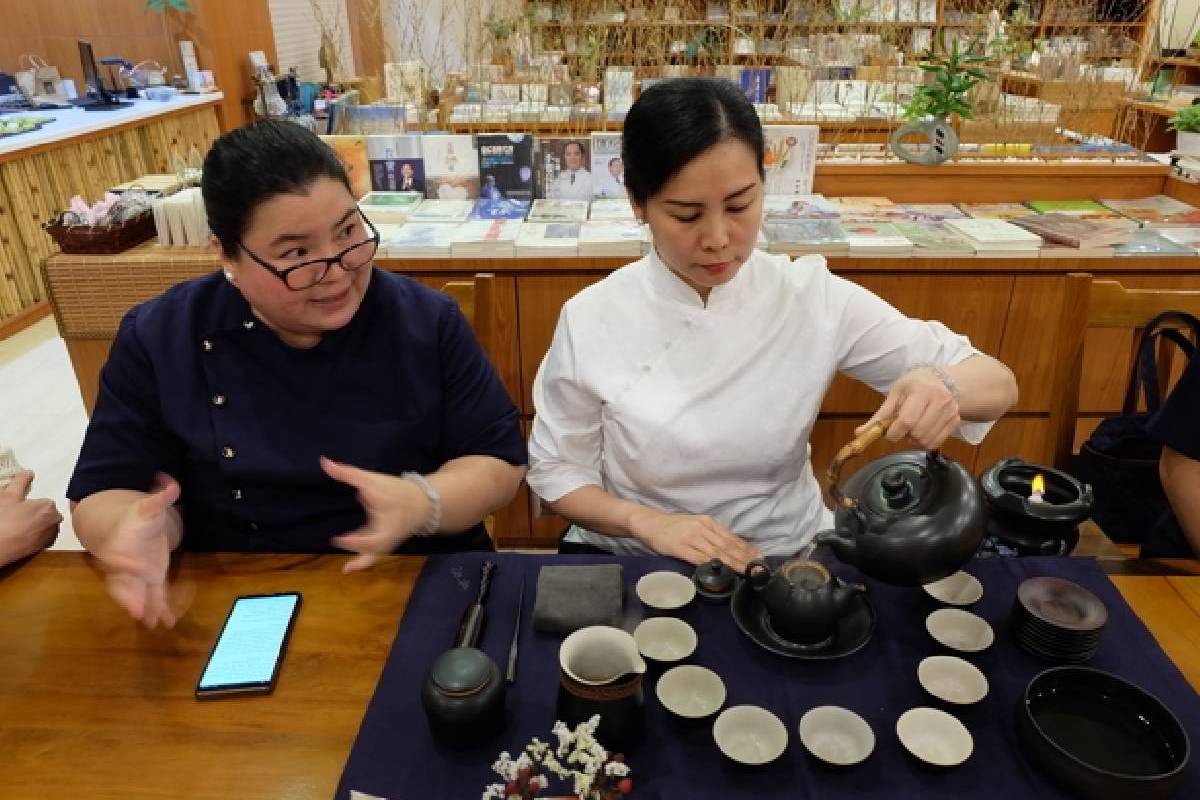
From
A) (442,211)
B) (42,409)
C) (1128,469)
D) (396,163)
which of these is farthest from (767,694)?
(42,409)

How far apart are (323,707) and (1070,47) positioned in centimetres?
403

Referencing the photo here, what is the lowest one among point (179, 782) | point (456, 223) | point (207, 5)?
point (179, 782)

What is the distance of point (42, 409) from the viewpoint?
370 centimetres

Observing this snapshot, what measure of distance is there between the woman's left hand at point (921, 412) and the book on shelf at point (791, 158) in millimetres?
1766

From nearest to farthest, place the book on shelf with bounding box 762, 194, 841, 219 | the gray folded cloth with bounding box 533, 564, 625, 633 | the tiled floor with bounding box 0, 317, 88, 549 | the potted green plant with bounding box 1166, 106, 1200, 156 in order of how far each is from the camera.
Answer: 1. the gray folded cloth with bounding box 533, 564, 625, 633
2. the book on shelf with bounding box 762, 194, 841, 219
3. the tiled floor with bounding box 0, 317, 88, 549
4. the potted green plant with bounding box 1166, 106, 1200, 156

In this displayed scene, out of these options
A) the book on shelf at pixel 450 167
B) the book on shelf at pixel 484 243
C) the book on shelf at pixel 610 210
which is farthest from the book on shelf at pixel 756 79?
the book on shelf at pixel 484 243

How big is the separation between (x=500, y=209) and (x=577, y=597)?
1946 mm

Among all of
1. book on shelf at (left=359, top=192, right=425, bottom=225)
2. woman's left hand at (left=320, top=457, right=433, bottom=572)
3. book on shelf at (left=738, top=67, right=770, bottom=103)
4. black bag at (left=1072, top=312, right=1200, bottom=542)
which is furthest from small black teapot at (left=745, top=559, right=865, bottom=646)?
book on shelf at (left=738, top=67, right=770, bottom=103)

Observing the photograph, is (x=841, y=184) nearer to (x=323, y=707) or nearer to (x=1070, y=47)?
(x=1070, y=47)

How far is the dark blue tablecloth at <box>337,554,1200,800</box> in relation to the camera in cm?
→ 88

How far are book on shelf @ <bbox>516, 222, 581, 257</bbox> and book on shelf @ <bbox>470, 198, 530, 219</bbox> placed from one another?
137 mm

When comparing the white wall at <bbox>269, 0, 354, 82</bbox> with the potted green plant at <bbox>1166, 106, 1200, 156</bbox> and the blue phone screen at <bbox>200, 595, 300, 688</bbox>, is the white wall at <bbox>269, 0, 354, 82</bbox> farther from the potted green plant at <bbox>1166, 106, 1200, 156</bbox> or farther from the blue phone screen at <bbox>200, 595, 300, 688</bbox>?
the blue phone screen at <bbox>200, 595, 300, 688</bbox>

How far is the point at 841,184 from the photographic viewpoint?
3.03 metres

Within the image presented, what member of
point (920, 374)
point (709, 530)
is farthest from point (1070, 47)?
point (709, 530)
